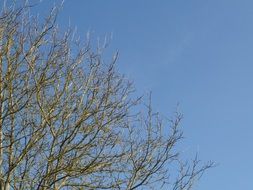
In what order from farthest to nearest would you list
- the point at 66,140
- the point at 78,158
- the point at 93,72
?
A: 1. the point at 93,72
2. the point at 78,158
3. the point at 66,140

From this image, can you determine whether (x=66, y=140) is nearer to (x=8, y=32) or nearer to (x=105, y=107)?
(x=105, y=107)

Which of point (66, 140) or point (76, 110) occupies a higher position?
point (76, 110)

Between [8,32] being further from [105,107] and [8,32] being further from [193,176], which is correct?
[193,176]

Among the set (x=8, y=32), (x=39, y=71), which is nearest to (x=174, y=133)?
(x=39, y=71)

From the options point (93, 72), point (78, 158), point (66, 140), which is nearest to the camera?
point (66, 140)

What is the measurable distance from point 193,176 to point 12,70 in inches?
180

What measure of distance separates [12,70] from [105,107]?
6.69ft

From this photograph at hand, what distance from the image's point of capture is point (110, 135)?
1213 centimetres

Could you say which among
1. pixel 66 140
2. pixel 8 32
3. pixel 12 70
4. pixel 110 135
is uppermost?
pixel 8 32

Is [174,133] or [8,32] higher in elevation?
[8,32]

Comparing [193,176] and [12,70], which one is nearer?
[12,70]

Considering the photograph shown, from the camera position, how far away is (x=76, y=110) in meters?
11.5

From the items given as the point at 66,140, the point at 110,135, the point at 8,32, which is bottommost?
the point at 66,140

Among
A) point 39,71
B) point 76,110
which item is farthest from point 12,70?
point 76,110
